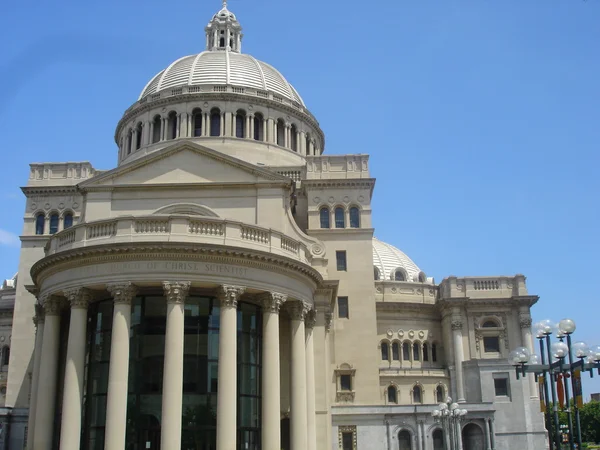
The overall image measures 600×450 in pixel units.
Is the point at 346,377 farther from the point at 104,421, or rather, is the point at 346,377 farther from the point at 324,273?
the point at 104,421

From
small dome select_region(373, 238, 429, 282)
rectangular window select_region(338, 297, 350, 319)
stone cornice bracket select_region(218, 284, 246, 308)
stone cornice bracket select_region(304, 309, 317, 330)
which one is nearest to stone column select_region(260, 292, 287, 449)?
stone cornice bracket select_region(218, 284, 246, 308)

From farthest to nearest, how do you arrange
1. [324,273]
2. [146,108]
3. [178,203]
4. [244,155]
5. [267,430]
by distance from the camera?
1. [146,108]
2. [244,155]
3. [324,273]
4. [178,203]
5. [267,430]

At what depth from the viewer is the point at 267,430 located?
3762 centimetres

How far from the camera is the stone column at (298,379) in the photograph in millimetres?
39284

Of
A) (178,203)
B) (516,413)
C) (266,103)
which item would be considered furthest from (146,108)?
(516,413)

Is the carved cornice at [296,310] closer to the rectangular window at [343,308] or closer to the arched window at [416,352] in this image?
the rectangular window at [343,308]

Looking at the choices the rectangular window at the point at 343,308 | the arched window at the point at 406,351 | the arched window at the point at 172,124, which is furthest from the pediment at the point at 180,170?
the arched window at the point at 406,351

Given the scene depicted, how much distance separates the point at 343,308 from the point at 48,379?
23.6m

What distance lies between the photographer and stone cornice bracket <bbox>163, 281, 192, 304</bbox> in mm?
37281

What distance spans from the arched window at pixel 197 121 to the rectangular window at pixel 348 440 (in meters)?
32.1

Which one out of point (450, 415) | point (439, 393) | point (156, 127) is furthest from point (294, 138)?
point (450, 415)

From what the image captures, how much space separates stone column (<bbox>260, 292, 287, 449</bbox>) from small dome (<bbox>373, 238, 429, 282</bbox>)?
42833mm

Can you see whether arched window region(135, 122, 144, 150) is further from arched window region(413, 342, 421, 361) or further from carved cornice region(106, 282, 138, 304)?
carved cornice region(106, 282, 138, 304)

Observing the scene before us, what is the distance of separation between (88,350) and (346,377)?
834 inches
